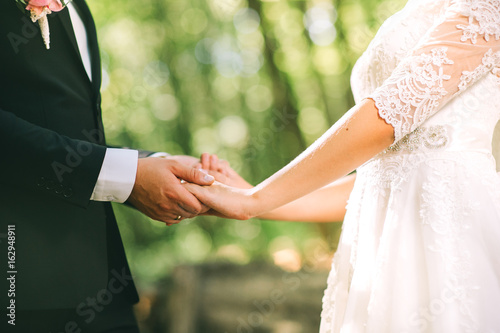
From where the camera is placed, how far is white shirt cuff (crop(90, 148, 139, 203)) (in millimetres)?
1908

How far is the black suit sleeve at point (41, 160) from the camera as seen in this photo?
174 cm

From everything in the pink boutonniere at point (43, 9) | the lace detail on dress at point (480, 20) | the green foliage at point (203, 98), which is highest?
the green foliage at point (203, 98)

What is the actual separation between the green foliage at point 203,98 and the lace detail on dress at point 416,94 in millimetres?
6111

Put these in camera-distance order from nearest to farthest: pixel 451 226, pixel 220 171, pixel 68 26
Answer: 1. pixel 451 226
2. pixel 68 26
3. pixel 220 171

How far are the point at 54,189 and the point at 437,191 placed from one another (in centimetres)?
140

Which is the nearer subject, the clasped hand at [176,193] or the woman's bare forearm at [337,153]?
the woman's bare forearm at [337,153]

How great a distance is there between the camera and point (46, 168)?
1.78m

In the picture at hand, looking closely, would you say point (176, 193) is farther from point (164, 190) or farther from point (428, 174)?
point (428, 174)

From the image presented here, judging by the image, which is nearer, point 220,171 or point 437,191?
point 437,191

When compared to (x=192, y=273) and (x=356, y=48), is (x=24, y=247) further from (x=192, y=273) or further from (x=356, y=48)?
(x=356, y=48)

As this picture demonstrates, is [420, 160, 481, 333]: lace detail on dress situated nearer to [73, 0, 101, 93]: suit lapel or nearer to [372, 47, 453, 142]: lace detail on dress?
[372, 47, 453, 142]: lace detail on dress

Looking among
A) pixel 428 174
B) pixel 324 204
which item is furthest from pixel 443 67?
pixel 324 204

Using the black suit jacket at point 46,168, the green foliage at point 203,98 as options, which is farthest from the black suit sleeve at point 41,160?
the green foliage at point 203,98

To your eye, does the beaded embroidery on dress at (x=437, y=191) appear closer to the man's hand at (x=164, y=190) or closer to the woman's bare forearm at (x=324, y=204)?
the woman's bare forearm at (x=324, y=204)
